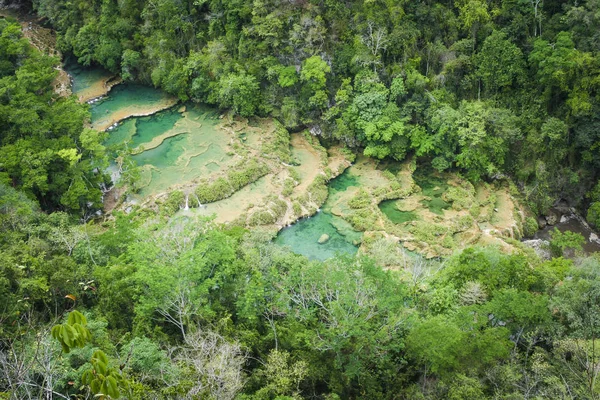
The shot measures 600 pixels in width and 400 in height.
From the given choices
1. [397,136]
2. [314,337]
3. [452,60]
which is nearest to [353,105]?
[397,136]

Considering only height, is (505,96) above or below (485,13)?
below

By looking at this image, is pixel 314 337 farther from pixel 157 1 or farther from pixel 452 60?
pixel 157 1

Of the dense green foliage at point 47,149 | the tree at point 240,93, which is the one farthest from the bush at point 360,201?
the dense green foliage at point 47,149

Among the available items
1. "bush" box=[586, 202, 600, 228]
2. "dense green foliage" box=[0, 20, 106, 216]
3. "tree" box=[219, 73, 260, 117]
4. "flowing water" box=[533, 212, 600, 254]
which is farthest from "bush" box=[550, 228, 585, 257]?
"dense green foliage" box=[0, 20, 106, 216]

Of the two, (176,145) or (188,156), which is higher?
(176,145)

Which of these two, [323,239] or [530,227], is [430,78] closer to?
[530,227]

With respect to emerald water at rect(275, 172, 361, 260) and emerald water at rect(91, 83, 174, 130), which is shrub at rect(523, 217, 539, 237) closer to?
emerald water at rect(275, 172, 361, 260)

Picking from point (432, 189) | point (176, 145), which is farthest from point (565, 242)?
point (176, 145)
